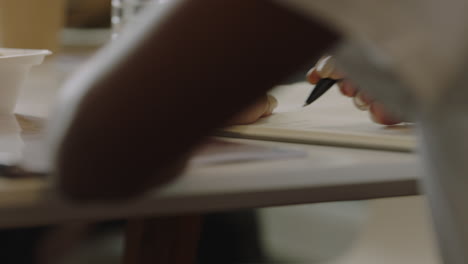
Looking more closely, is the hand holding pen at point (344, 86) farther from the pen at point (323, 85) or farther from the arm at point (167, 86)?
the arm at point (167, 86)

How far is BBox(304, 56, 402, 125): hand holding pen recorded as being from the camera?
2.43ft

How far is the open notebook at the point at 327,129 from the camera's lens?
2.17 feet

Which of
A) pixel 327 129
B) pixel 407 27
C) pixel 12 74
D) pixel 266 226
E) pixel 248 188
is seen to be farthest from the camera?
pixel 266 226

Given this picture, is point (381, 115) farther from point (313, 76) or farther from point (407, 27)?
point (407, 27)

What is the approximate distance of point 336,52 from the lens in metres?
0.38

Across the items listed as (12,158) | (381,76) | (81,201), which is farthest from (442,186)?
(12,158)

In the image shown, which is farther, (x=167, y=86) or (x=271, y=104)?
(x=271, y=104)

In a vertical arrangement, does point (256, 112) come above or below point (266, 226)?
above

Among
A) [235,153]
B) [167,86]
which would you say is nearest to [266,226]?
[235,153]

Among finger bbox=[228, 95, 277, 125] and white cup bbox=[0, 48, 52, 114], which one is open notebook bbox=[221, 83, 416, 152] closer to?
finger bbox=[228, 95, 277, 125]

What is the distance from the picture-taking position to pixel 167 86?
0.36 meters

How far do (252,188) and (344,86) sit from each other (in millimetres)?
310

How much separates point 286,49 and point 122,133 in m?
0.09

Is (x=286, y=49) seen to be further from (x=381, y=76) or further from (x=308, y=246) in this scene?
(x=308, y=246)
